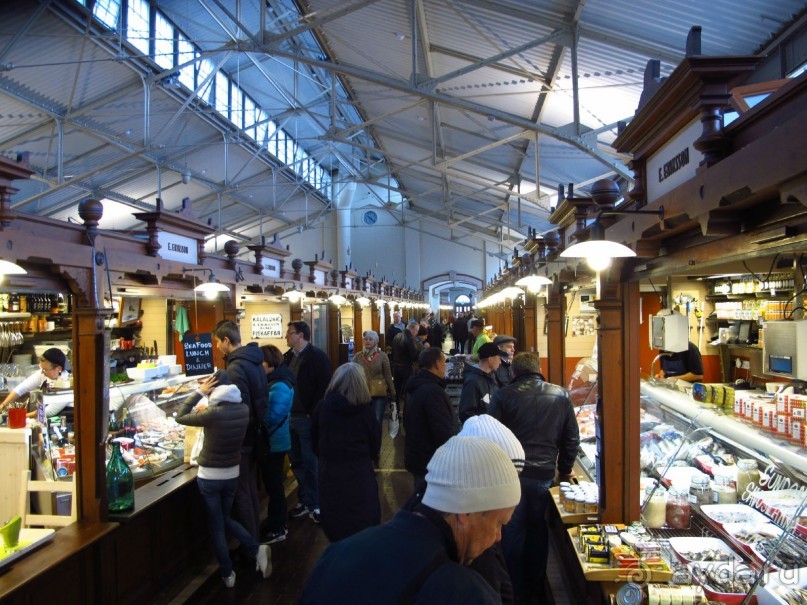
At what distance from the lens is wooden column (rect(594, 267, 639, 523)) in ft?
11.8

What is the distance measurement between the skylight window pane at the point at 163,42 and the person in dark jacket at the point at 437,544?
12737 mm

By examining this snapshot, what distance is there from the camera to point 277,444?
5.05 meters

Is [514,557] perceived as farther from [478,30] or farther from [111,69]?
[111,69]

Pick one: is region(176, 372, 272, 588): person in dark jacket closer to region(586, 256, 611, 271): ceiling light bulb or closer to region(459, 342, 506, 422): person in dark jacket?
region(459, 342, 506, 422): person in dark jacket

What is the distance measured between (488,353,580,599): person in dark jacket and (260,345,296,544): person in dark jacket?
2011mm

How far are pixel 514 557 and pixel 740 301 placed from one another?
6.29m

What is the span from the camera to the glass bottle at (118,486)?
3.91m

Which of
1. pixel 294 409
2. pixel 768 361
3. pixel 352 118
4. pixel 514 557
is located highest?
pixel 352 118

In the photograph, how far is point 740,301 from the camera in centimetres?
814

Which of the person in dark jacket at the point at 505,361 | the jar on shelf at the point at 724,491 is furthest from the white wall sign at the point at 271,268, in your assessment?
the jar on shelf at the point at 724,491

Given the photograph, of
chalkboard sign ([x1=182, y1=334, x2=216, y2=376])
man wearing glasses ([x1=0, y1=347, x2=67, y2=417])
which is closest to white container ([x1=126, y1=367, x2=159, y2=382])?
man wearing glasses ([x1=0, y1=347, x2=67, y2=417])

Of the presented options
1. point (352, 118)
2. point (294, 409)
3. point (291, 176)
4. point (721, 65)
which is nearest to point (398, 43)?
point (294, 409)

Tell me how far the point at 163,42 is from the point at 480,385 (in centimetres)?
1139

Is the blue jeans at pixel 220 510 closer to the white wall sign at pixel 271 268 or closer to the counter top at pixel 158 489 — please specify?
the counter top at pixel 158 489
